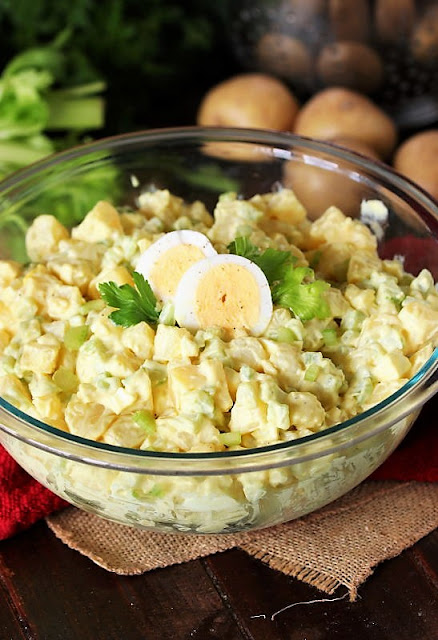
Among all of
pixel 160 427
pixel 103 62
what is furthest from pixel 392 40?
pixel 160 427

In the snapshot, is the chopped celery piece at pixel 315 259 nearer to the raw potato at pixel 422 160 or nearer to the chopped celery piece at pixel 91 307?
the chopped celery piece at pixel 91 307

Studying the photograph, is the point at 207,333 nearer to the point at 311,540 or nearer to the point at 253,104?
the point at 311,540

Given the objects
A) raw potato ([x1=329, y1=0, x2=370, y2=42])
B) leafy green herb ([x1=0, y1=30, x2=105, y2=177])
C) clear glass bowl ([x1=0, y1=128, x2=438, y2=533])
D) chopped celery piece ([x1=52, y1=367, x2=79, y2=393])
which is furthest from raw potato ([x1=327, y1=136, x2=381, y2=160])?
chopped celery piece ([x1=52, y1=367, x2=79, y2=393])

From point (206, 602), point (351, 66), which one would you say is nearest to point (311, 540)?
point (206, 602)

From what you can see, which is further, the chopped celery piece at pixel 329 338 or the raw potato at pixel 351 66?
Result: the raw potato at pixel 351 66

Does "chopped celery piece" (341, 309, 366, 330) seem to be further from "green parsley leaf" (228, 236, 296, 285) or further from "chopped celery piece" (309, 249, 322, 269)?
"chopped celery piece" (309, 249, 322, 269)

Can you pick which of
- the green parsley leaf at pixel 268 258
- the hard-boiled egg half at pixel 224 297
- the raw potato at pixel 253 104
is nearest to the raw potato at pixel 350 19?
the raw potato at pixel 253 104
